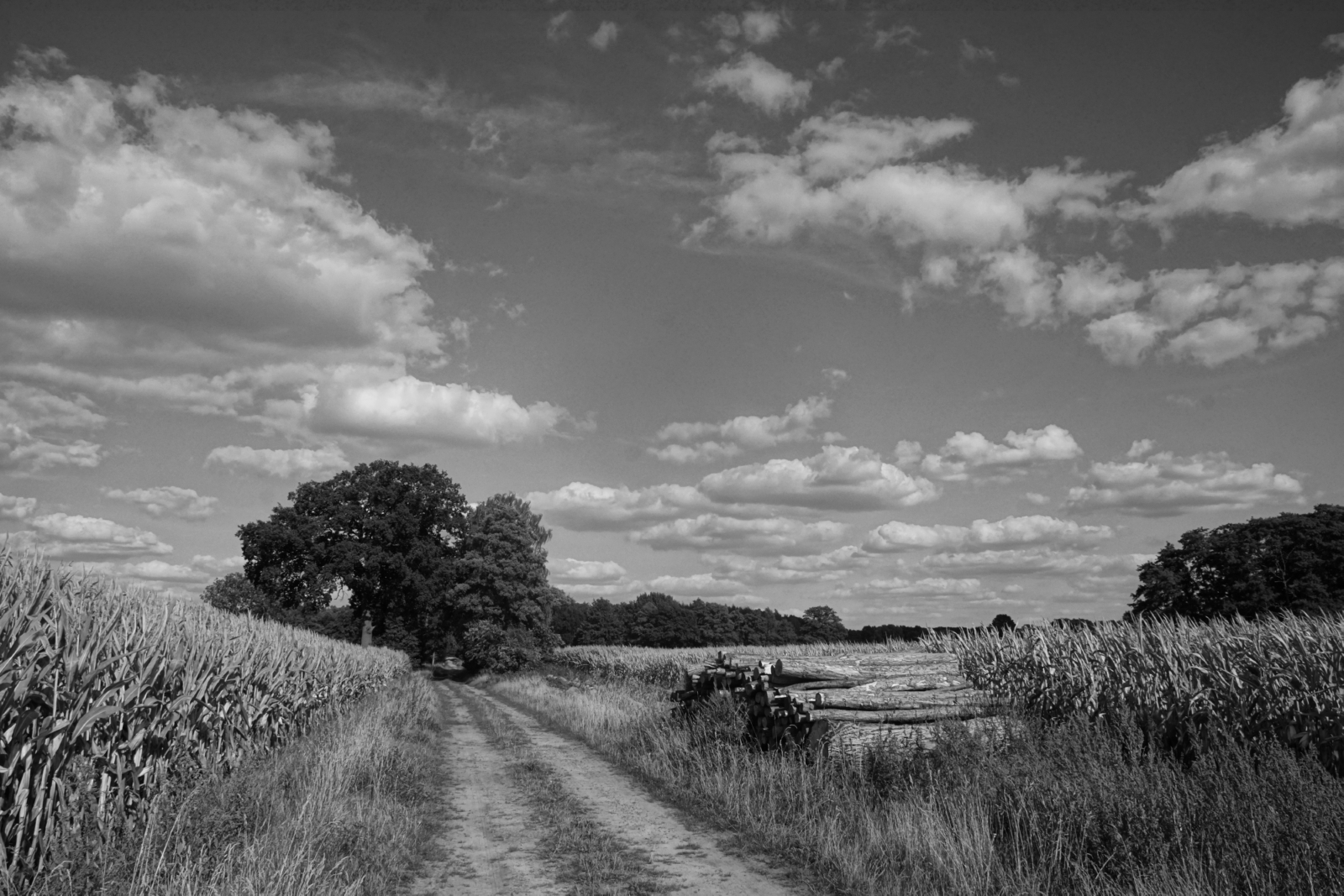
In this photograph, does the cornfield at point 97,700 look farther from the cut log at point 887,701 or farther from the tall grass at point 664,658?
the tall grass at point 664,658

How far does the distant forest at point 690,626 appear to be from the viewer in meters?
101

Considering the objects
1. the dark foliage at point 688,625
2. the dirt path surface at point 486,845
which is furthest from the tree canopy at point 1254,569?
the dark foliage at point 688,625

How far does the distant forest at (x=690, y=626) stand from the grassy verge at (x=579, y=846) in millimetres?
85189

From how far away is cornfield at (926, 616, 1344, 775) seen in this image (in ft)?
30.0

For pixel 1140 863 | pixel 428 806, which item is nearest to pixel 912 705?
pixel 1140 863

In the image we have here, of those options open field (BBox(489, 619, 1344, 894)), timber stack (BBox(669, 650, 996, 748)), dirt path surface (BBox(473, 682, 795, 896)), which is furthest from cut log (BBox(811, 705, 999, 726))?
dirt path surface (BBox(473, 682, 795, 896))

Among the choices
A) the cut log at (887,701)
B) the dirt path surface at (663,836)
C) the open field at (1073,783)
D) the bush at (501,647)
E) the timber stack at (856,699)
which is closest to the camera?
Result: the open field at (1073,783)

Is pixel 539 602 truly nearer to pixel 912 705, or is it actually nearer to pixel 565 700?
pixel 565 700

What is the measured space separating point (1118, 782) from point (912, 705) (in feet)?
12.6

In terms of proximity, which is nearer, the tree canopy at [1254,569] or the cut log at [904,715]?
the cut log at [904,715]

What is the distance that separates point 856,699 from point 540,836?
4.90m

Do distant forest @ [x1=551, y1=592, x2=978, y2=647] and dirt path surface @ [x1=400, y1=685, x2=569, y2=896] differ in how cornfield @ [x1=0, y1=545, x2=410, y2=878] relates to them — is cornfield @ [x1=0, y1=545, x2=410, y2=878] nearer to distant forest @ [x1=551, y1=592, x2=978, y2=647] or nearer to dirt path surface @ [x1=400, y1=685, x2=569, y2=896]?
dirt path surface @ [x1=400, y1=685, x2=569, y2=896]

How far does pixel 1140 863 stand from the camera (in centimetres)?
605

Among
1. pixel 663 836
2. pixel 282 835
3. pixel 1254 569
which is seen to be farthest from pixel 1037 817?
pixel 1254 569
